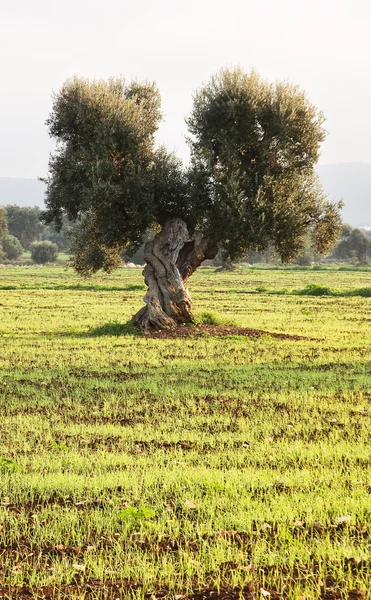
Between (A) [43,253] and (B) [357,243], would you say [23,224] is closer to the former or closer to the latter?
(A) [43,253]

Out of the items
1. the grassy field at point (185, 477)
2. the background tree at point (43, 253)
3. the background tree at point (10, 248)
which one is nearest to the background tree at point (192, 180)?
the grassy field at point (185, 477)

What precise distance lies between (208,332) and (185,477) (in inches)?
831

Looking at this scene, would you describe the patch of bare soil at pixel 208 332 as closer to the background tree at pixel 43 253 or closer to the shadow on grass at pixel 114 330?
the shadow on grass at pixel 114 330

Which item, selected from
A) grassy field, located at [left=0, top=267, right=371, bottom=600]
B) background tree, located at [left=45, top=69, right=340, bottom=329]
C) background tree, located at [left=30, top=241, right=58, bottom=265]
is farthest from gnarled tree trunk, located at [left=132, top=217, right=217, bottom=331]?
background tree, located at [left=30, top=241, right=58, bottom=265]

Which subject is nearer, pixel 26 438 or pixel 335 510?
pixel 335 510

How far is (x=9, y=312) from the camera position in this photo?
43.8 metres

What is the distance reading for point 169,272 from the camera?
3209 centimetres

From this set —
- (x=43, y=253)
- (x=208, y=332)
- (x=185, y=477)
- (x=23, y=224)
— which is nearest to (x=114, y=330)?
(x=208, y=332)

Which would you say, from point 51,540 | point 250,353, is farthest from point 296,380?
point 51,540

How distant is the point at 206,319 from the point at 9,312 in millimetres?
14891

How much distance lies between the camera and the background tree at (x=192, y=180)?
3045 cm

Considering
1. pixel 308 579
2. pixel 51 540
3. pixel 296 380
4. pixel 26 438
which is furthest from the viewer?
pixel 296 380

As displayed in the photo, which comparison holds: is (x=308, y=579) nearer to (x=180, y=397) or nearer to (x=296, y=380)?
(x=180, y=397)

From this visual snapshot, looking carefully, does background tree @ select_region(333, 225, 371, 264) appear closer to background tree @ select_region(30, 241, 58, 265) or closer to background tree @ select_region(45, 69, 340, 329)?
background tree @ select_region(30, 241, 58, 265)
